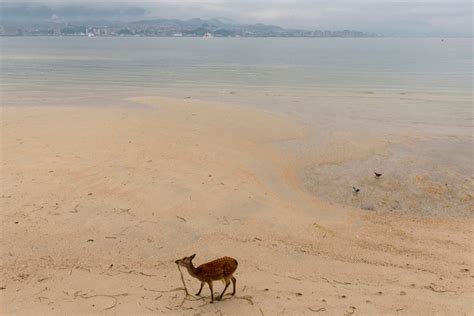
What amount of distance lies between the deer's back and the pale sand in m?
0.48

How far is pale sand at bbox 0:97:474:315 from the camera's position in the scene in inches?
264

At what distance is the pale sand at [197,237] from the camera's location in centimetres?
670

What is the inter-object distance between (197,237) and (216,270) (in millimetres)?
2524

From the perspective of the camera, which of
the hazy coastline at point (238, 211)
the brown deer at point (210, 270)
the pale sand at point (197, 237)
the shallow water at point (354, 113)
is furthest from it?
the shallow water at point (354, 113)

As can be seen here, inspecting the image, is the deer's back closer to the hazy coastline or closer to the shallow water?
the hazy coastline

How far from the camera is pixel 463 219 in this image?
10.3 m

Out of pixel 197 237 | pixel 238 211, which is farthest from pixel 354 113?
pixel 197 237

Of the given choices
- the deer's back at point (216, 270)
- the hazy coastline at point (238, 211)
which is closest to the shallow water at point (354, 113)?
the hazy coastline at point (238, 211)

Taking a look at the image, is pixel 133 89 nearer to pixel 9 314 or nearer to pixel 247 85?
pixel 247 85

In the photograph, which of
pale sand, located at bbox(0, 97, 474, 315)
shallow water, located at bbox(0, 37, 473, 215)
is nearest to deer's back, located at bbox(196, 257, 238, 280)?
pale sand, located at bbox(0, 97, 474, 315)

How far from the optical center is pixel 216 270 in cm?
627

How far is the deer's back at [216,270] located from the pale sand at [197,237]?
19.1 inches

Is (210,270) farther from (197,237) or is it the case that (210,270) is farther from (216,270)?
(197,237)

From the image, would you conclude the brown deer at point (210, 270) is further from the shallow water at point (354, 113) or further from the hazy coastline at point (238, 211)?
the shallow water at point (354, 113)
